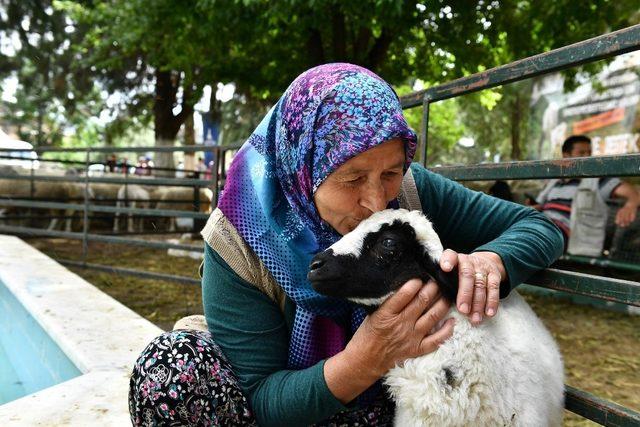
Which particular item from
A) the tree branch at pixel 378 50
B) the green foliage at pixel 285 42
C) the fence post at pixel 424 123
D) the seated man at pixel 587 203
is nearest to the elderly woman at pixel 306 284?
the fence post at pixel 424 123

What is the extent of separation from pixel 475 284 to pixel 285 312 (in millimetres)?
590

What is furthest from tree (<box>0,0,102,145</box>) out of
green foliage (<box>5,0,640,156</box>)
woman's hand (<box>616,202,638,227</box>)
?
woman's hand (<box>616,202,638,227</box>)

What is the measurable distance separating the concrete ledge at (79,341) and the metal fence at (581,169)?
159 centimetres

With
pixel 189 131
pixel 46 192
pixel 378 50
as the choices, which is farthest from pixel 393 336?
pixel 189 131

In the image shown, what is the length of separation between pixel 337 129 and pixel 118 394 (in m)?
1.53

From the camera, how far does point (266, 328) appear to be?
167 cm

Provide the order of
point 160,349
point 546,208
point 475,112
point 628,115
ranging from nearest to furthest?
point 160,349, point 546,208, point 628,115, point 475,112

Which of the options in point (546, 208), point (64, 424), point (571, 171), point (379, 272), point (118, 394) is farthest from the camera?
point (546, 208)

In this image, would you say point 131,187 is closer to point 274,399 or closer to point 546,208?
point 546,208

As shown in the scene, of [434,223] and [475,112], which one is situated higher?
[475,112]

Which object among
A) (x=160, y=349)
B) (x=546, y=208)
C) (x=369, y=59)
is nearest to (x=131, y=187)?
(x=369, y=59)

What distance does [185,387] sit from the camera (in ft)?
5.13

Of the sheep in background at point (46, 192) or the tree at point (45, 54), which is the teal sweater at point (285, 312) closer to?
the sheep in background at point (46, 192)

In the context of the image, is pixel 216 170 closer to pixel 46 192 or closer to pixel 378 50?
pixel 378 50
